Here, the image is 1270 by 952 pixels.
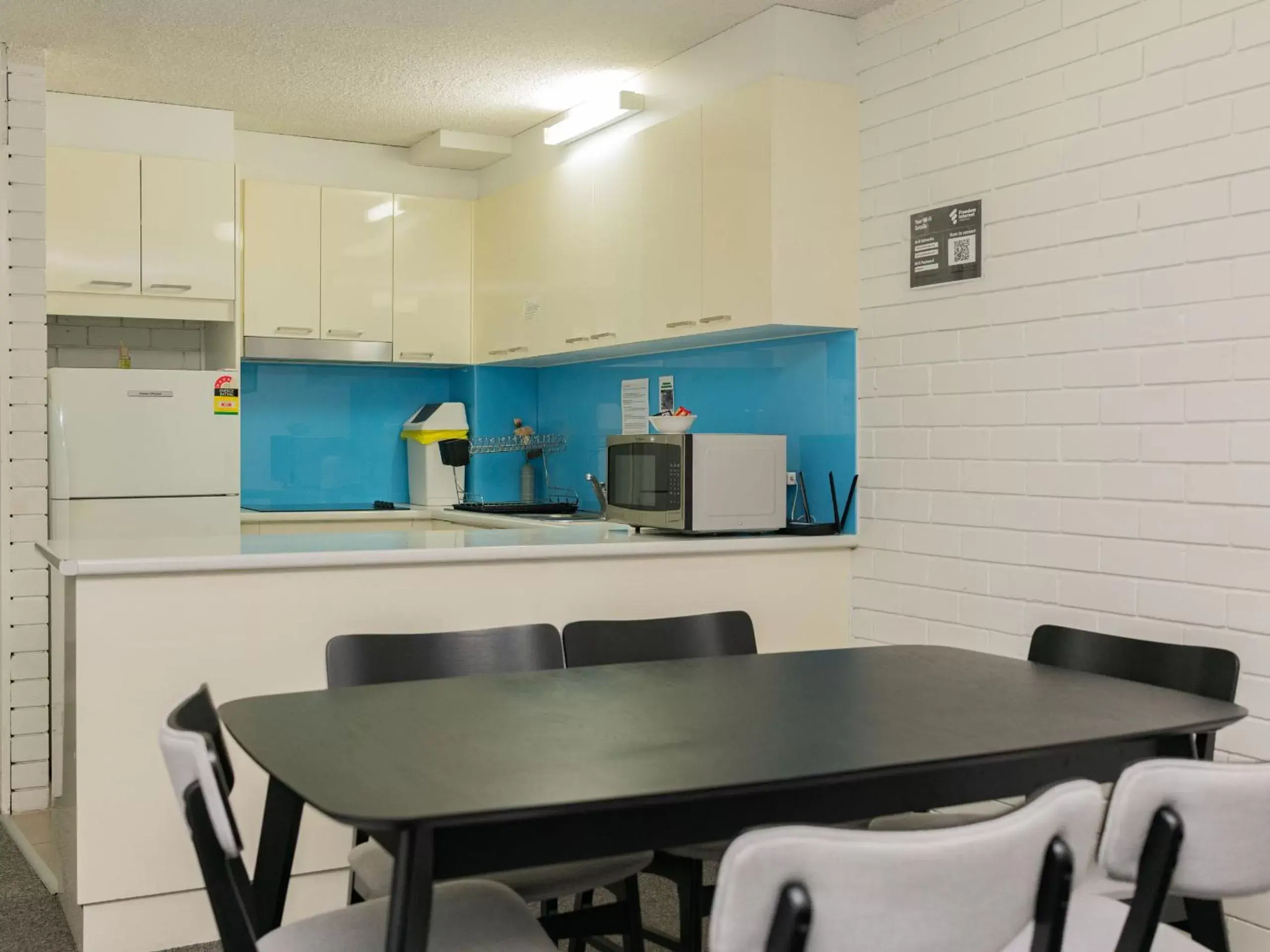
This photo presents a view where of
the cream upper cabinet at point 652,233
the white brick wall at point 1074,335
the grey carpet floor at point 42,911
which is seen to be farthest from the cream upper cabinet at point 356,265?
the grey carpet floor at point 42,911

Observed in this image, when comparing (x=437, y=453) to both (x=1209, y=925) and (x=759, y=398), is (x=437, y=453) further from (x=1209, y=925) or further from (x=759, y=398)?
(x=1209, y=925)

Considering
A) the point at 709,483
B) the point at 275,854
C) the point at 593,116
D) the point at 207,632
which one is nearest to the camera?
the point at 275,854

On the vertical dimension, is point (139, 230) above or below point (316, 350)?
Result: above

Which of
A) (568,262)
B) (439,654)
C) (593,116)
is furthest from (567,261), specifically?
(439,654)

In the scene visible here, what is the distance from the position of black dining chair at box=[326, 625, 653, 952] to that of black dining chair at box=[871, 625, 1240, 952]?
0.54m

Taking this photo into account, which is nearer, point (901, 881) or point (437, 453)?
point (901, 881)

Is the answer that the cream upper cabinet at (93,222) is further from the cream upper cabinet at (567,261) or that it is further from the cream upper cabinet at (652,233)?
the cream upper cabinet at (652,233)

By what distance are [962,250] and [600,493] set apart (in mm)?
1916

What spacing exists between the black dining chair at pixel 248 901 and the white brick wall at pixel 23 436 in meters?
2.76

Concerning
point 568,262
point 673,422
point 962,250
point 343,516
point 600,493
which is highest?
point 568,262

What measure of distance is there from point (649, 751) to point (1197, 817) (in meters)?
0.75

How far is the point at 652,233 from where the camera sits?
4629 mm

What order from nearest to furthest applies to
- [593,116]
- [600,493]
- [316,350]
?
[593,116]
[600,493]
[316,350]

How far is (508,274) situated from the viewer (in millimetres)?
5766
